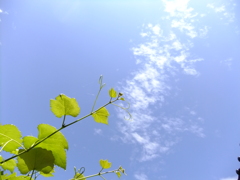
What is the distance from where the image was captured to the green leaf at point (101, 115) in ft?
2.15

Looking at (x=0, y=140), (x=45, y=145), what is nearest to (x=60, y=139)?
(x=45, y=145)

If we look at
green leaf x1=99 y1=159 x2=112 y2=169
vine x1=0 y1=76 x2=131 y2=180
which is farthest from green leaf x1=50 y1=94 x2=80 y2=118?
green leaf x1=99 y1=159 x2=112 y2=169

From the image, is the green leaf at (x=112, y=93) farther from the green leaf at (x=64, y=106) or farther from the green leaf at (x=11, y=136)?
the green leaf at (x=11, y=136)

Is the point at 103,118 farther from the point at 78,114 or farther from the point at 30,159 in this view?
the point at 30,159

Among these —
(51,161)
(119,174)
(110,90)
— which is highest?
(110,90)

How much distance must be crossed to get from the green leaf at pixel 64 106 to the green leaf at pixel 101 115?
9 centimetres

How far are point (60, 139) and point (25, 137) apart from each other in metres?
0.08

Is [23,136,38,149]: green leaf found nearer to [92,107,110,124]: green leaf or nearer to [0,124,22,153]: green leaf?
[0,124,22,153]: green leaf

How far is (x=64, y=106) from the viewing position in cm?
57

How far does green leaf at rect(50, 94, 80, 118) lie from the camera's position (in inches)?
22.3

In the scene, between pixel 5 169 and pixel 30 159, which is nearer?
pixel 30 159

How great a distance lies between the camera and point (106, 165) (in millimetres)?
884

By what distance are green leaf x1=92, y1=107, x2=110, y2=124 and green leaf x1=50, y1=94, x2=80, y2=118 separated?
87 millimetres

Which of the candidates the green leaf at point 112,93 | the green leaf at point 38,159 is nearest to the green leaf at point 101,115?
the green leaf at point 112,93
